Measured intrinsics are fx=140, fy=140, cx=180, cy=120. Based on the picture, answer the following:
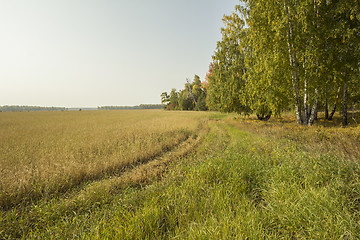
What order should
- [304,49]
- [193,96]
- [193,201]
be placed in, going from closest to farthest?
[193,201] < [304,49] < [193,96]

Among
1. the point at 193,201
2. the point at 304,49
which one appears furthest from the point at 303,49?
the point at 193,201

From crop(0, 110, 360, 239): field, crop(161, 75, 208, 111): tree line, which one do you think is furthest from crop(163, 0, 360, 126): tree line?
crop(161, 75, 208, 111): tree line

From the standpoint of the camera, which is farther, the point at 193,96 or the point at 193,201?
the point at 193,96

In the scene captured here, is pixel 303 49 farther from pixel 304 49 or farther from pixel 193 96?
pixel 193 96

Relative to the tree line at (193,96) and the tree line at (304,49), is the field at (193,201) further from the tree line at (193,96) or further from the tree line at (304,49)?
the tree line at (193,96)

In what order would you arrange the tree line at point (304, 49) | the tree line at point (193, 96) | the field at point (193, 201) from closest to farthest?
the field at point (193, 201) → the tree line at point (304, 49) → the tree line at point (193, 96)

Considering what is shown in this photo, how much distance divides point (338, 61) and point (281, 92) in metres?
3.74

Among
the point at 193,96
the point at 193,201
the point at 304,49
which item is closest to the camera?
the point at 193,201

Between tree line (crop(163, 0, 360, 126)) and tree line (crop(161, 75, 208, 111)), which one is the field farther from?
tree line (crop(161, 75, 208, 111))

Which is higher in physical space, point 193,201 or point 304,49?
point 304,49

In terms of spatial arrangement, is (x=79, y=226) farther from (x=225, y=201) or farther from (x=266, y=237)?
(x=266, y=237)

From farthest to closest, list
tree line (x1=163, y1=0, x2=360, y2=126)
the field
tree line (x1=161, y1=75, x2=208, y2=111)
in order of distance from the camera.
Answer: tree line (x1=161, y1=75, x2=208, y2=111)
tree line (x1=163, y1=0, x2=360, y2=126)
the field

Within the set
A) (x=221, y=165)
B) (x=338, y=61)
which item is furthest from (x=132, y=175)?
(x=338, y=61)

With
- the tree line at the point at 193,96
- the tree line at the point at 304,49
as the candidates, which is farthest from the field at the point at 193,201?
the tree line at the point at 193,96
